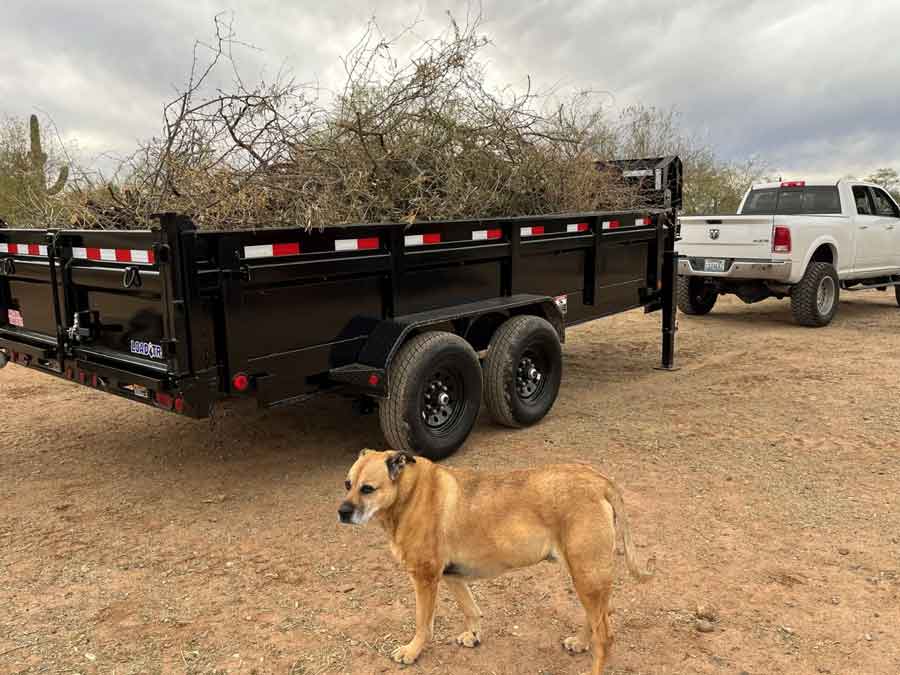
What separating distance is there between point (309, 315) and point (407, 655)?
1900mm

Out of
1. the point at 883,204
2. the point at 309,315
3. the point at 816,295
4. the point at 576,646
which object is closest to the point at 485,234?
the point at 309,315

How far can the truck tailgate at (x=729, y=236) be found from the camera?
9.03m

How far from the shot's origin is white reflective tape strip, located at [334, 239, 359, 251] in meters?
3.84

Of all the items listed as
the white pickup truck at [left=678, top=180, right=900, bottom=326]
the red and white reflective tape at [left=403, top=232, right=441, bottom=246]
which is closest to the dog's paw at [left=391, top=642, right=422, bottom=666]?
the red and white reflective tape at [left=403, top=232, right=441, bottom=246]

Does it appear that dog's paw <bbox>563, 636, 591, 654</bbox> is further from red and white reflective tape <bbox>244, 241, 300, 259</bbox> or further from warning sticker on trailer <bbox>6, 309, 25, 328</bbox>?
warning sticker on trailer <bbox>6, 309, 25, 328</bbox>

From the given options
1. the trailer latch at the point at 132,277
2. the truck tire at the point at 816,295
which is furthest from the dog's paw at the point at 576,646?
the truck tire at the point at 816,295

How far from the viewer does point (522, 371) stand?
511 centimetres

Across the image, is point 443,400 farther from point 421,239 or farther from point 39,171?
point 39,171

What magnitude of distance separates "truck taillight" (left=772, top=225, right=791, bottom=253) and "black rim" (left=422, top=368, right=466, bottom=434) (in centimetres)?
626

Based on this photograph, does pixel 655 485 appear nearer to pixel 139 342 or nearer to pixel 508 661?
pixel 508 661

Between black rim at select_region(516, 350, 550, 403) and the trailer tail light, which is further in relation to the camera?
black rim at select_region(516, 350, 550, 403)

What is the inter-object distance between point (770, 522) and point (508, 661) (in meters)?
1.81

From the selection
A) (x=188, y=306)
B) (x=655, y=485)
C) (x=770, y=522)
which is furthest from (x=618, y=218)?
(x=188, y=306)

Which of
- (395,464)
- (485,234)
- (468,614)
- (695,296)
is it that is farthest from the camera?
(695,296)
